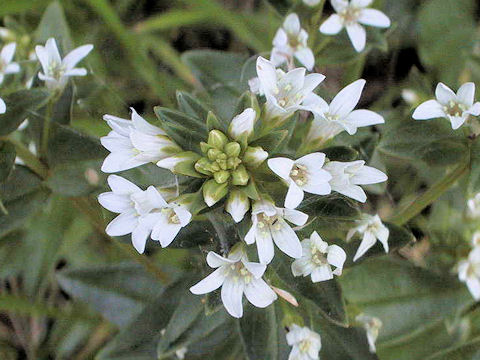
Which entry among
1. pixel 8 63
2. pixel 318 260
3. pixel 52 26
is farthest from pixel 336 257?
pixel 52 26

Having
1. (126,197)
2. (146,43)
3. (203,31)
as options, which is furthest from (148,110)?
(126,197)

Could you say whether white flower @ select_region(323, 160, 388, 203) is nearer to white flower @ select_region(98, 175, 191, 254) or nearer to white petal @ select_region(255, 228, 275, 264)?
white petal @ select_region(255, 228, 275, 264)

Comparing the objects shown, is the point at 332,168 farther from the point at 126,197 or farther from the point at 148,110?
the point at 148,110

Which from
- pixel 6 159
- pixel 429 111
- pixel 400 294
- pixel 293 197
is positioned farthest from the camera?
pixel 400 294

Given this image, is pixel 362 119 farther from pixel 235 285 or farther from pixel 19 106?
pixel 19 106

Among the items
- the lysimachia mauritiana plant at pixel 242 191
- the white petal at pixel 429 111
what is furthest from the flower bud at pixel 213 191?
the white petal at pixel 429 111
